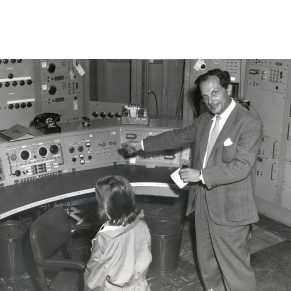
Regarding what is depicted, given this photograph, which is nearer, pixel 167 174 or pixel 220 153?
pixel 220 153

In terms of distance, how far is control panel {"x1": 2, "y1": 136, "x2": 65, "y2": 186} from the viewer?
3.39 meters

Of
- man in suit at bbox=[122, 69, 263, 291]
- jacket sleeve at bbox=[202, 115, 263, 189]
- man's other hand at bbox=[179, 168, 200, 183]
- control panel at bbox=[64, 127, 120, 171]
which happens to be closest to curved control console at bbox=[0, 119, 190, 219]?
control panel at bbox=[64, 127, 120, 171]

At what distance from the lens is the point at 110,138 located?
3918 millimetres

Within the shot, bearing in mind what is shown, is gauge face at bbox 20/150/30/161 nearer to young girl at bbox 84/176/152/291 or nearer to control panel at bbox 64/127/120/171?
control panel at bbox 64/127/120/171

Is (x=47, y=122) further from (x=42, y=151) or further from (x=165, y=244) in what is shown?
(x=165, y=244)

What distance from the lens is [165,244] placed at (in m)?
3.41

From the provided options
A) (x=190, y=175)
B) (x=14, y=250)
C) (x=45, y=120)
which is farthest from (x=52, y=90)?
(x=190, y=175)

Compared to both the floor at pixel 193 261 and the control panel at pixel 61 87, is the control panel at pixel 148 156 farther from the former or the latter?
the control panel at pixel 61 87

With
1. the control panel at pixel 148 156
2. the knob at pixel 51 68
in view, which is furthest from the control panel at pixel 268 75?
the knob at pixel 51 68

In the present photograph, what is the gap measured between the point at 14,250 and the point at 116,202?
63.1 inches
